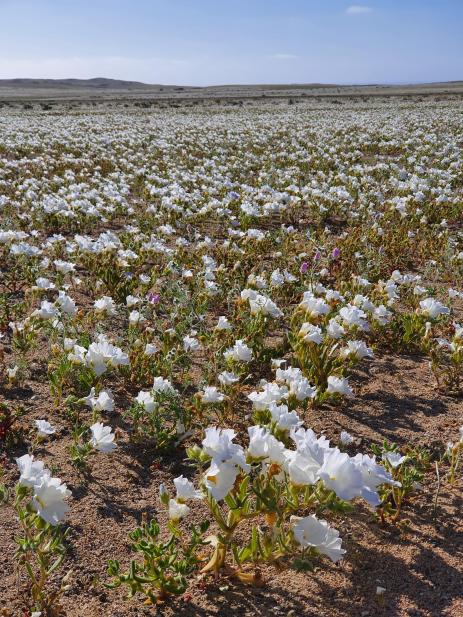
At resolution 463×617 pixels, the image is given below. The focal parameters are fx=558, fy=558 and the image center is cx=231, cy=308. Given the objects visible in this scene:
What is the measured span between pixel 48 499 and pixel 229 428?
1.77 m

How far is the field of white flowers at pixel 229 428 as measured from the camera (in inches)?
100

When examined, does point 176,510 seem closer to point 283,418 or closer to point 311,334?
point 283,418

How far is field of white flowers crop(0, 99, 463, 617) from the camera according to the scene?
254 centimetres

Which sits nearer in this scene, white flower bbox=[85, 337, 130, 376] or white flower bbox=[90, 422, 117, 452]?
white flower bbox=[90, 422, 117, 452]

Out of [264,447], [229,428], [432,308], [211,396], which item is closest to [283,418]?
[264,447]

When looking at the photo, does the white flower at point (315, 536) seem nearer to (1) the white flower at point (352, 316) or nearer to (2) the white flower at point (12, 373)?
(1) the white flower at point (352, 316)

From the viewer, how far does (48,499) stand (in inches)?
94.8

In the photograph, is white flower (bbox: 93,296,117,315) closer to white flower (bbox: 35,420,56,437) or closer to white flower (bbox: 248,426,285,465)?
white flower (bbox: 35,420,56,437)

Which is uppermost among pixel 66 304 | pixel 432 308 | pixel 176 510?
pixel 66 304

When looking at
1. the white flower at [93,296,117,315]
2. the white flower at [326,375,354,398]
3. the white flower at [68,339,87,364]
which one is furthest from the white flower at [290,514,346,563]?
the white flower at [93,296,117,315]

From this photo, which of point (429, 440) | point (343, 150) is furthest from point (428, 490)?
point (343, 150)

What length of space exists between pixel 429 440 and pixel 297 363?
135cm

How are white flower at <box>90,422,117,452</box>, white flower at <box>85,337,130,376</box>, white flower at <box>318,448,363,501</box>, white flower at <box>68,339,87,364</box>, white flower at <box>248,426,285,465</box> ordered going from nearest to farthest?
white flower at <box>318,448,363,501</box>
white flower at <box>248,426,285,465</box>
white flower at <box>90,422,117,452</box>
white flower at <box>85,337,130,376</box>
white flower at <box>68,339,87,364</box>

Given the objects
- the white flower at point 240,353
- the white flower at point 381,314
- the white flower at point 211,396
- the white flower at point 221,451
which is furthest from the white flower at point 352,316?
the white flower at point 221,451
